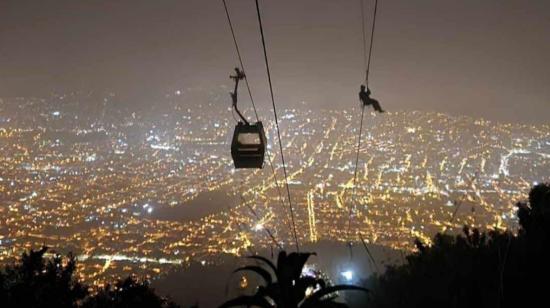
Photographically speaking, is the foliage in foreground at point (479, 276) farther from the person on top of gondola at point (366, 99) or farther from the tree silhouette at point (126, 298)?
the tree silhouette at point (126, 298)

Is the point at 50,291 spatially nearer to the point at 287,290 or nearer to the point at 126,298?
the point at 126,298

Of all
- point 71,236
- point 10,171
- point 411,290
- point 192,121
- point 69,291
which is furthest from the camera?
point 192,121

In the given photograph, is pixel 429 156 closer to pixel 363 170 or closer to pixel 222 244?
pixel 363 170

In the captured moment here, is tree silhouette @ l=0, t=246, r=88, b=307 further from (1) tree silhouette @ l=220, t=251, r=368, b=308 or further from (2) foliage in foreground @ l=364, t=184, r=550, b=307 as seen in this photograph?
(2) foliage in foreground @ l=364, t=184, r=550, b=307

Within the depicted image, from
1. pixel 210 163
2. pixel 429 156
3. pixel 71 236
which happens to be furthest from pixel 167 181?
pixel 429 156

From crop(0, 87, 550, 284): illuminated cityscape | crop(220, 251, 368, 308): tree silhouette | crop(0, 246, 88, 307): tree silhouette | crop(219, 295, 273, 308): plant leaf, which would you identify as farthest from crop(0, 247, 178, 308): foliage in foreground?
crop(0, 87, 550, 284): illuminated cityscape

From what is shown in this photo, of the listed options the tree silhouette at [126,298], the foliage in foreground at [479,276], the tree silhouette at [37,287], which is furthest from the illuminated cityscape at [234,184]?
the tree silhouette at [37,287]
